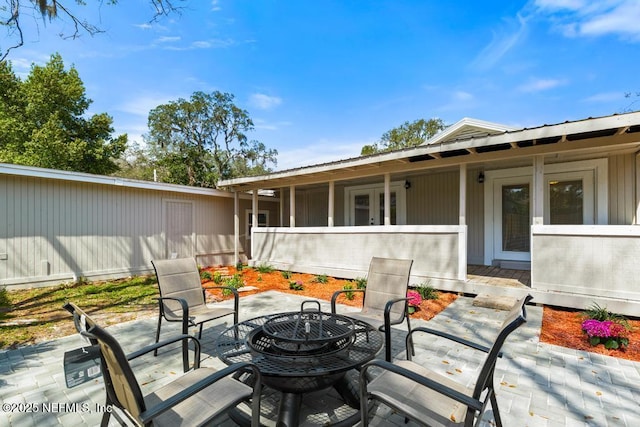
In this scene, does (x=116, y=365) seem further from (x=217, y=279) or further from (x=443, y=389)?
(x=217, y=279)

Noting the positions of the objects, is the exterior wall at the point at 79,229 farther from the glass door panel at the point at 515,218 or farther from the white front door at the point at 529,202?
the glass door panel at the point at 515,218

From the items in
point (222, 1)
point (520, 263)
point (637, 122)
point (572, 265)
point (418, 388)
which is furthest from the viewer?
point (520, 263)

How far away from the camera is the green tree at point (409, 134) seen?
1055 inches

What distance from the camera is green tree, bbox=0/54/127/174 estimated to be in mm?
16812

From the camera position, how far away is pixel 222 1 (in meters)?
5.91

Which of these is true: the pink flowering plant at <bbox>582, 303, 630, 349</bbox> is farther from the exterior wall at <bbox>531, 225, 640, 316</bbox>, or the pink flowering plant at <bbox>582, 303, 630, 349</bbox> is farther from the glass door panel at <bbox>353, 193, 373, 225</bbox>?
the glass door panel at <bbox>353, 193, 373, 225</bbox>

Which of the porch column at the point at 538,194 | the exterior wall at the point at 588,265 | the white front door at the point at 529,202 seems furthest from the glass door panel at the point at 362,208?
the exterior wall at the point at 588,265

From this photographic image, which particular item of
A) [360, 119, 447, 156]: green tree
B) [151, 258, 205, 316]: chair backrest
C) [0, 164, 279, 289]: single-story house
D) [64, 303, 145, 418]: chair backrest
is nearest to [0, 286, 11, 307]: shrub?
[0, 164, 279, 289]: single-story house

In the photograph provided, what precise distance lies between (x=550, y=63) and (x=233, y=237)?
1335cm

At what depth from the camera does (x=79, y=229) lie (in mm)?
7039

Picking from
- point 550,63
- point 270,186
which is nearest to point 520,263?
point 270,186

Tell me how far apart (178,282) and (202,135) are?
2295 centimetres

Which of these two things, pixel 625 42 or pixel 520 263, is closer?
pixel 520 263

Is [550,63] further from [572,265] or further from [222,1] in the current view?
[222,1]
